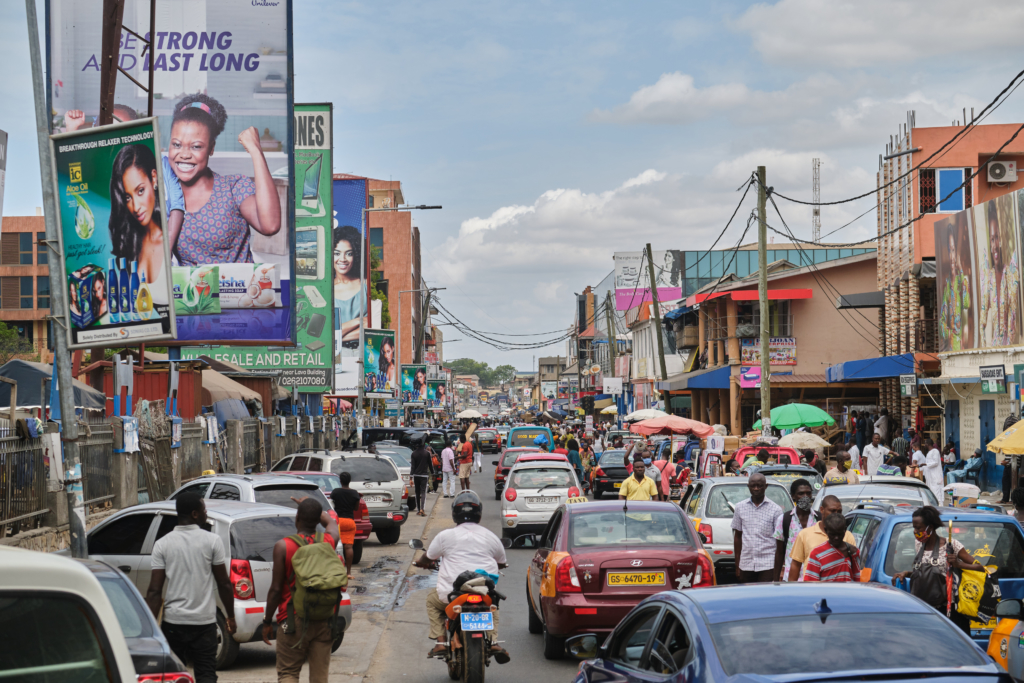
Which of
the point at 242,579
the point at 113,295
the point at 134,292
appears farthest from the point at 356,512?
the point at 242,579

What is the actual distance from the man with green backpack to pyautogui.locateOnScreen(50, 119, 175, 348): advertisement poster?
21.1 ft

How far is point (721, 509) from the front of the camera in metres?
15.7

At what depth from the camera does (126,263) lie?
15.1m

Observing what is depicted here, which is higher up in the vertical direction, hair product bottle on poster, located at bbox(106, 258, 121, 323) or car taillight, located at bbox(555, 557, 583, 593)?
hair product bottle on poster, located at bbox(106, 258, 121, 323)

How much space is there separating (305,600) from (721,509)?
9.21 m

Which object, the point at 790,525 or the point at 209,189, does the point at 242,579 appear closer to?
the point at 790,525

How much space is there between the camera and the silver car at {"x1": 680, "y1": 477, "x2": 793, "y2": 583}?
600 inches

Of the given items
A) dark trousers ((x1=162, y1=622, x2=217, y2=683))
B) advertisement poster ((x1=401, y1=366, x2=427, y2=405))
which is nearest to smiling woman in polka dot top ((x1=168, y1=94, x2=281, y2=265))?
dark trousers ((x1=162, y1=622, x2=217, y2=683))

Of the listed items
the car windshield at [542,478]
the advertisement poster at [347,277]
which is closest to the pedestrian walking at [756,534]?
the car windshield at [542,478]

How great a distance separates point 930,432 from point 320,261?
21998 mm

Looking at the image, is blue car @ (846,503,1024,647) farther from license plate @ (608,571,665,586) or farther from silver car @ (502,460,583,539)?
silver car @ (502,460,583,539)

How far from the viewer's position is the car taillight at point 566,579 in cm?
1016

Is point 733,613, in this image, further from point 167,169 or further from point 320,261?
point 320,261

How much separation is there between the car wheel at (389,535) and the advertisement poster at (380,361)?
1585 inches
